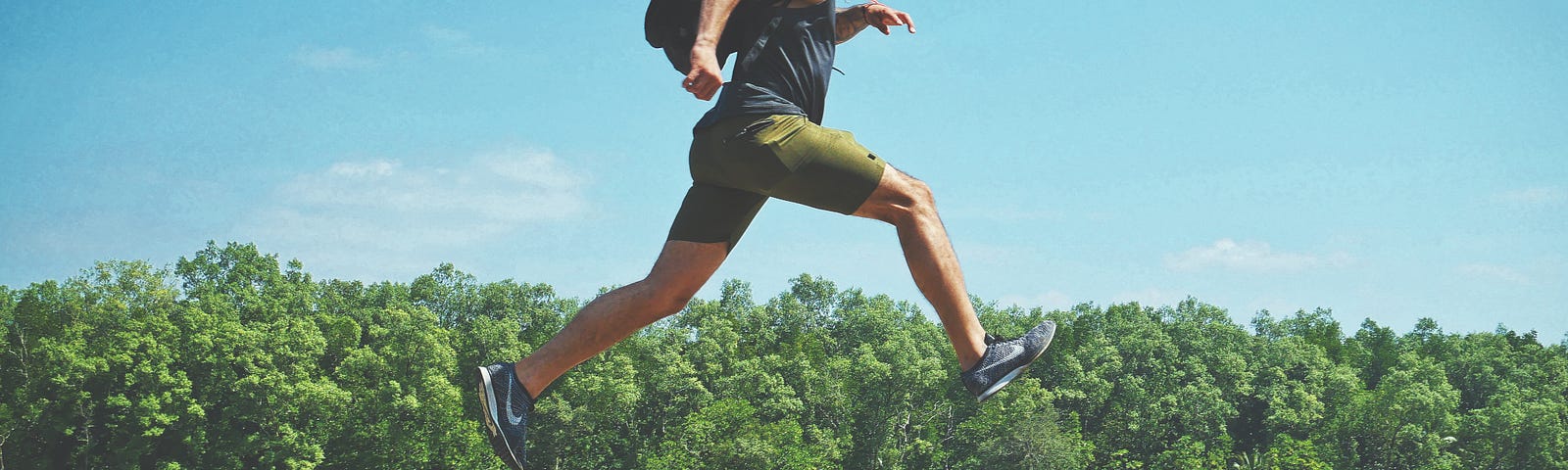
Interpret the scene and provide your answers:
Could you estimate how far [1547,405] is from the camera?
220 ft

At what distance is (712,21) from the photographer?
3.50 metres

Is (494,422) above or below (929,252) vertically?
below

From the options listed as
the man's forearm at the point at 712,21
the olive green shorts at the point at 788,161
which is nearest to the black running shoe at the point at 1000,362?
the olive green shorts at the point at 788,161

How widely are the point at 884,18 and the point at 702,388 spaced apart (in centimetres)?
5302

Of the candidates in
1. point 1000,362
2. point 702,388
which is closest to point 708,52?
point 1000,362

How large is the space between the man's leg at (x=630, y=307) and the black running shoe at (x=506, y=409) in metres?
0.04

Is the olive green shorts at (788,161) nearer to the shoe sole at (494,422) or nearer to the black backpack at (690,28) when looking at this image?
the black backpack at (690,28)

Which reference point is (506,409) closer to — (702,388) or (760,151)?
(760,151)

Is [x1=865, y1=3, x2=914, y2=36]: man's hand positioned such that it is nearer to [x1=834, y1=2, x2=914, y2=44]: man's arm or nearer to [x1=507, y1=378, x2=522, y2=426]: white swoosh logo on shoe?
[x1=834, y1=2, x2=914, y2=44]: man's arm

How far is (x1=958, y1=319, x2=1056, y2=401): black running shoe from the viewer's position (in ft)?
12.2

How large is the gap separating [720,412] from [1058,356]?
2377 centimetres

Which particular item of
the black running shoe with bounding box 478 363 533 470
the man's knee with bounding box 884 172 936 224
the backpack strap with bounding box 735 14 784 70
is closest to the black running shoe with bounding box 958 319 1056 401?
the man's knee with bounding box 884 172 936 224

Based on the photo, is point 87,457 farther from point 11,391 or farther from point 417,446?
point 417,446

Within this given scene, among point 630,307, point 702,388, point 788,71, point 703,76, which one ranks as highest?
point 702,388
